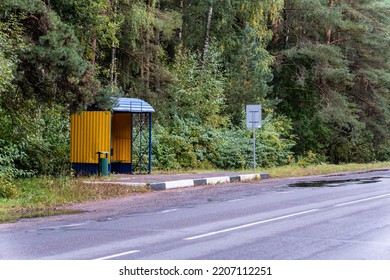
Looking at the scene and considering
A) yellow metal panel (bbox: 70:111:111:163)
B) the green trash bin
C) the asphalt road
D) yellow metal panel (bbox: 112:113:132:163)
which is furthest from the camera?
yellow metal panel (bbox: 112:113:132:163)

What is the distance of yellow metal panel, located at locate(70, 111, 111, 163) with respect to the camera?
24062mm

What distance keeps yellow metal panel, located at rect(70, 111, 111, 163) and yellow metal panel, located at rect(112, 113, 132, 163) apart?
105 inches

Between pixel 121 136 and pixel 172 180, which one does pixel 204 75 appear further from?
pixel 172 180

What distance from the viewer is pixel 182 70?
37.4 meters

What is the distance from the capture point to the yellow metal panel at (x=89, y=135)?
2406 cm

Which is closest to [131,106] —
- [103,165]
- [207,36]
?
[103,165]

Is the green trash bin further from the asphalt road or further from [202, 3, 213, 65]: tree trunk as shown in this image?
[202, 3, 213, 65]: tree trunk

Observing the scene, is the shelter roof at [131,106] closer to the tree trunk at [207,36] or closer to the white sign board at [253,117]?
the white sign board at [253,117]

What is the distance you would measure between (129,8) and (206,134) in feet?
23.7

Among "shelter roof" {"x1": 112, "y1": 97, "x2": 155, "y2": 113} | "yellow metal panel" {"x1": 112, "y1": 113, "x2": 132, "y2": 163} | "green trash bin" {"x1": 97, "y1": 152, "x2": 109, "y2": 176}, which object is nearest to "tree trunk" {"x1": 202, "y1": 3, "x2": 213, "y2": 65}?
"yellow metal panel" {"x1": 112, "y1": 113, "x2": 132, "y2": 163}

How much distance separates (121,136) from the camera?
27.1m

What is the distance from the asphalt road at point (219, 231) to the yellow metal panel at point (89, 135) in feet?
20.5

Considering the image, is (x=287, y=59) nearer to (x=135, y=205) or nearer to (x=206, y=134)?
(x=206, y=134)
